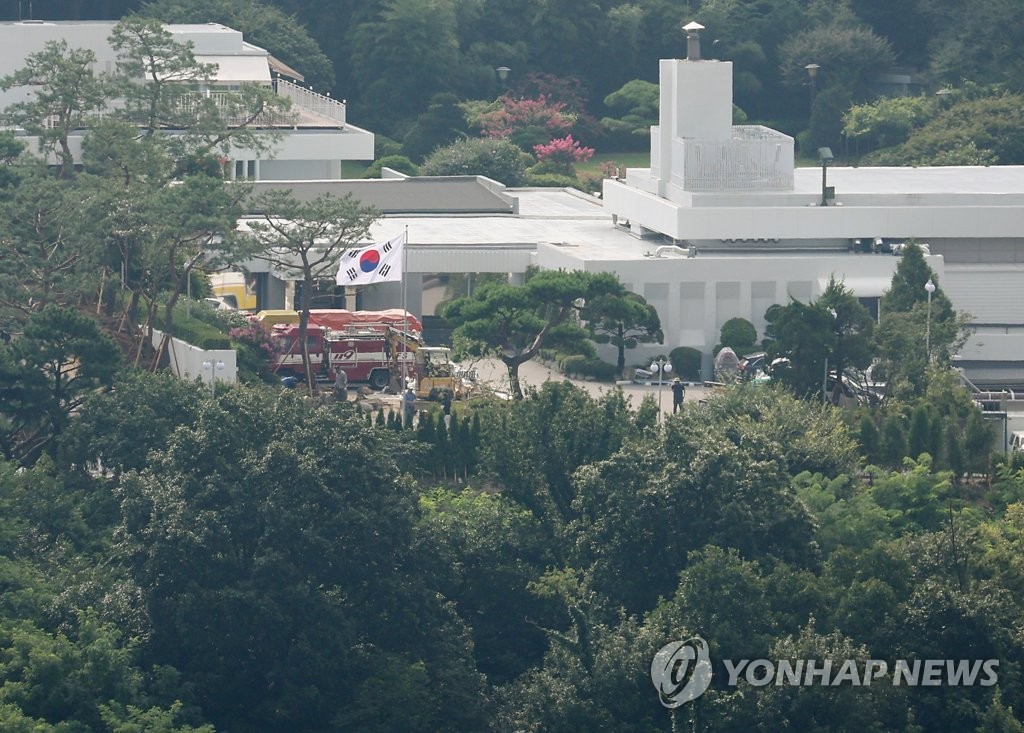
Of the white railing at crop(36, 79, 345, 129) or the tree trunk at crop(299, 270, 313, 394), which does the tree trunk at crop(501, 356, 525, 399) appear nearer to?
the tree trunk at crop(299, 270, 313, 394)

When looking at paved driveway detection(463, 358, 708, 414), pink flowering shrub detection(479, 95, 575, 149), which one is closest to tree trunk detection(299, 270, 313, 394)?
paved driveway detection(463, 358, 708, 414)

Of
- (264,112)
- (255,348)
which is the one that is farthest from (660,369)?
(264,112)

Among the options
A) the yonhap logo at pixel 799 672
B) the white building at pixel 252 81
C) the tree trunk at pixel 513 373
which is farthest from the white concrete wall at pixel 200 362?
the yonhap logo at pixel 799 672

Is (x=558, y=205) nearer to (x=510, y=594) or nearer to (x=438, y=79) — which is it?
(x=438, y=79)

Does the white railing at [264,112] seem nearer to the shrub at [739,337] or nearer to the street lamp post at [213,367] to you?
the street lamp post at [213,367]

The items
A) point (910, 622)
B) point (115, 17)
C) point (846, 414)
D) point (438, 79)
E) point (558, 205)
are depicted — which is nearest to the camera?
point (910, 622)

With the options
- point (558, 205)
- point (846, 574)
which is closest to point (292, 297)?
point (558, 205)
